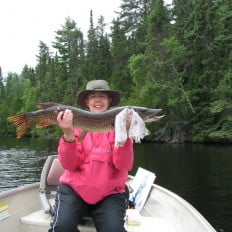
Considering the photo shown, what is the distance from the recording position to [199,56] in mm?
43344

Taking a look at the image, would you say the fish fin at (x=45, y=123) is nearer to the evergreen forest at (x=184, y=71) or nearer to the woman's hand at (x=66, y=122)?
the woman's hand at (x=66, y=122)

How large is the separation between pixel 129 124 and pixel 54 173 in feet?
8.60

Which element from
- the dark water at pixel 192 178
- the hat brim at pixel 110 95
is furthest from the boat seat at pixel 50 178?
the dark water at pixel 192 178

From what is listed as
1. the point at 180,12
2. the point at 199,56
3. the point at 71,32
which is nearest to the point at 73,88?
the point at 71,32

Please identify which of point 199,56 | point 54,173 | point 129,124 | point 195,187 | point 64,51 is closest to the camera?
point 129,124

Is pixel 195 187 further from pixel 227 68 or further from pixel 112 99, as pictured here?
pixel 227 68

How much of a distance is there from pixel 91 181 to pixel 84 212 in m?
0.33

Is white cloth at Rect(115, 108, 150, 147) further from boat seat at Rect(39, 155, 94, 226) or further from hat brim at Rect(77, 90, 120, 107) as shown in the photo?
boat seat at Rect(39, 155, 94, 226)

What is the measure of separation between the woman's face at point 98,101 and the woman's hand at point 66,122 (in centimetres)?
62

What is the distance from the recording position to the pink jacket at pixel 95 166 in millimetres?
4121

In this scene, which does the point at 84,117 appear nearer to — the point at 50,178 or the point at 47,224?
the point at 47,224

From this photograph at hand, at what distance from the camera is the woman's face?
4.61 m

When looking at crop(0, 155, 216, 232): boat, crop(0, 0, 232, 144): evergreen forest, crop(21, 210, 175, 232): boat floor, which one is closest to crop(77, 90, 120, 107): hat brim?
crop(0, 155, 216, 232): boat

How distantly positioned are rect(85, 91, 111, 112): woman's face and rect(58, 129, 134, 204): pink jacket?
16.2 inches
